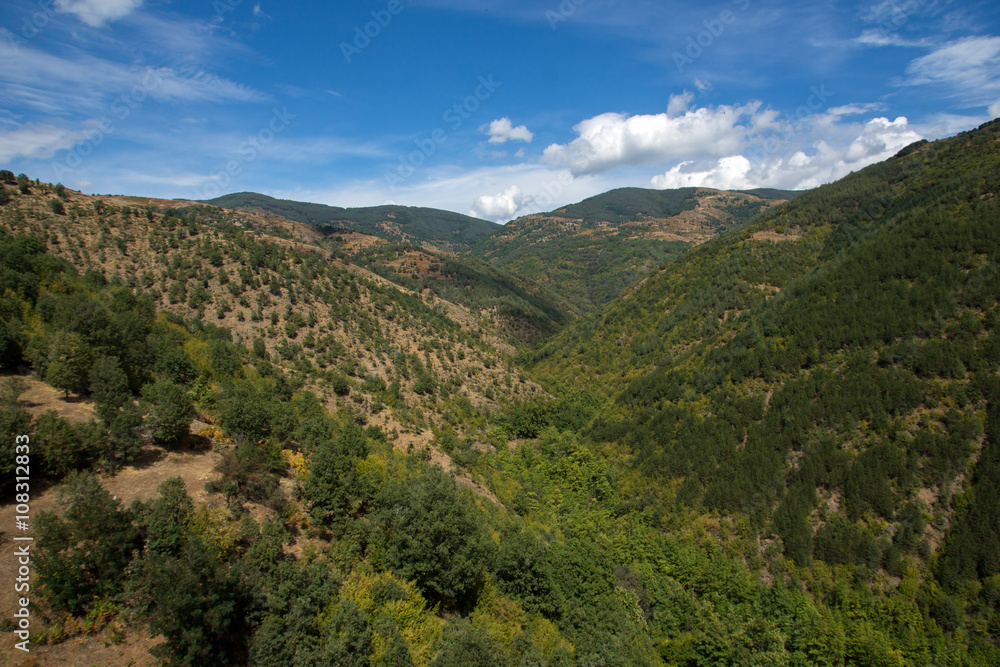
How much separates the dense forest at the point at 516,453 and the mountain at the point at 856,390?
0.24 metres

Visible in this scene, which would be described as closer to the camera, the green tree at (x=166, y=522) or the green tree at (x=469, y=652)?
the green tree at (x=166, y=522)

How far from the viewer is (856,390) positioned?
37.9 m

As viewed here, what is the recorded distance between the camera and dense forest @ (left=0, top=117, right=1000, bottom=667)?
1345 cm

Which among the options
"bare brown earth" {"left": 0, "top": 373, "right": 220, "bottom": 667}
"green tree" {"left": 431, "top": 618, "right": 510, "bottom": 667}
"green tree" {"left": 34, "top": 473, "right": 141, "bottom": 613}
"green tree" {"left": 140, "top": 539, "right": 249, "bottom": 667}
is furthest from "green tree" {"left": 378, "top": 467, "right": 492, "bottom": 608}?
"green tree" {"left": 34, "top": 473, "right": 141, "bottom": 613}

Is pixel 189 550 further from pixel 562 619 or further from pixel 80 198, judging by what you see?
pixel 80 198

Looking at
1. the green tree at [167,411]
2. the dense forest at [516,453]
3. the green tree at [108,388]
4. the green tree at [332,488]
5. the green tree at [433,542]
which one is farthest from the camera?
the green tree at [332,488]

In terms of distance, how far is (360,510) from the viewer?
20750mm

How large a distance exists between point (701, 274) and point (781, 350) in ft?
91.2

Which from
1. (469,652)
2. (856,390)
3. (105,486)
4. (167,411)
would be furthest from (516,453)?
(105,486)

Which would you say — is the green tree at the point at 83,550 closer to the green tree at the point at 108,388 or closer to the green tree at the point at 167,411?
the green tree at the point at 108,388

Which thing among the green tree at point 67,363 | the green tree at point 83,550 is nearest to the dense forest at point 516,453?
the green tree at point 83,550

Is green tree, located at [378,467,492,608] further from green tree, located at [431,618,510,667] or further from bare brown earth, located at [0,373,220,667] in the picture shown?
bare brown earth, located at [0,373,220,667]

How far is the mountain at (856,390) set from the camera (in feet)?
100

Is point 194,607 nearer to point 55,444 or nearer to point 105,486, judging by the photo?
point 105,486
